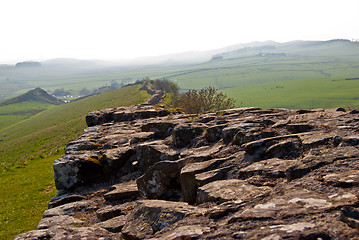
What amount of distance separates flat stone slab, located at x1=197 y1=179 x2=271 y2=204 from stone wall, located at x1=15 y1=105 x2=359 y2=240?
0.13 ft

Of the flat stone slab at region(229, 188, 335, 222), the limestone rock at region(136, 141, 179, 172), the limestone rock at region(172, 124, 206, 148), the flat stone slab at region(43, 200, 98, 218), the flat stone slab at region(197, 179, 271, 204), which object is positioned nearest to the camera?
the flat stone slab at region(229, 188, 335, 222)

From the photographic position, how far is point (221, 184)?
975 cm

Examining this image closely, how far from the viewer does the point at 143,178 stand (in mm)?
13398

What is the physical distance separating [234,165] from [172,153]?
537 cm

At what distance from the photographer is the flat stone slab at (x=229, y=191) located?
27.2 ft

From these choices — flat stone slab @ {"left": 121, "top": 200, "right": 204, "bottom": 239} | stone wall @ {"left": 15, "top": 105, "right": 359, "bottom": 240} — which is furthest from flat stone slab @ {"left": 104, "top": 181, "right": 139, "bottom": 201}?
flat stone slab @ {"left": 121, "top": 200, "right": 204, "bottom": 239}

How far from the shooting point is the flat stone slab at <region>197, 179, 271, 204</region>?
828 cm

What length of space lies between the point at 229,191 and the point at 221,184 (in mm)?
807

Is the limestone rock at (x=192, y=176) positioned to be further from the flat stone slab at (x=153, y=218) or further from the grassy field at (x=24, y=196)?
the grassy field at (x=24, y=196)

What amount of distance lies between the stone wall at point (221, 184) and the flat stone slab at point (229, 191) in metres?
0.04

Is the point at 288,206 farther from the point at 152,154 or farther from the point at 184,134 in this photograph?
the point at 152,154

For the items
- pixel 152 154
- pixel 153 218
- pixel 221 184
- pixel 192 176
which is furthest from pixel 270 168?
pixel 152 154

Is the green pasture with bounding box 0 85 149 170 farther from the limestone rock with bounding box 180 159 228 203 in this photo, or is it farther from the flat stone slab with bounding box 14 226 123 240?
the limestone rock with bounding box 180 159 228 203

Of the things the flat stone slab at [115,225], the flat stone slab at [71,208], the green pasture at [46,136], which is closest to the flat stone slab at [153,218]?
the flat stone slab at [115,225]
